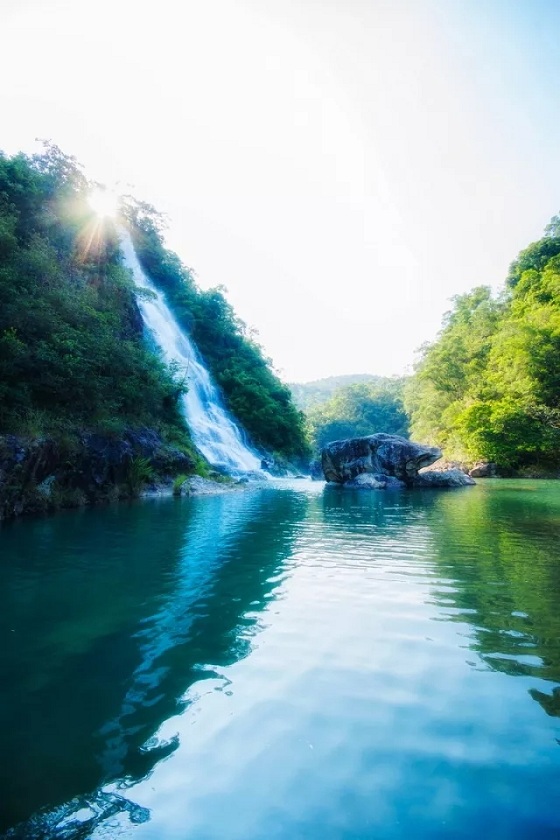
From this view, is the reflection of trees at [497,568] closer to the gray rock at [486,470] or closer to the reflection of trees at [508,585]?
the reflection of trees at [508,585]

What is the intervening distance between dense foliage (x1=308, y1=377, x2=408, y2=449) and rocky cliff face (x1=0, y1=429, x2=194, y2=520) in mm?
74888

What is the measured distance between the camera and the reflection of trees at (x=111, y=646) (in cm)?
250

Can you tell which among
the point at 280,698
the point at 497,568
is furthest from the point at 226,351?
the point at 280,698

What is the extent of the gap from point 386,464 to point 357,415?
74.0 meters

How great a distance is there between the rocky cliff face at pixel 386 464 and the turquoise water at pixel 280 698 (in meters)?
16.8

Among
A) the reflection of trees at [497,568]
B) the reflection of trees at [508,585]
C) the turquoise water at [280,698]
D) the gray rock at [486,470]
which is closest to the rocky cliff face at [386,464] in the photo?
the reflection of trees at [497,568]

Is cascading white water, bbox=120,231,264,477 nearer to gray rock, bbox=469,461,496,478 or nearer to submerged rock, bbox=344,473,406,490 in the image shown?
submerged rock, bbox=344,473,406,490

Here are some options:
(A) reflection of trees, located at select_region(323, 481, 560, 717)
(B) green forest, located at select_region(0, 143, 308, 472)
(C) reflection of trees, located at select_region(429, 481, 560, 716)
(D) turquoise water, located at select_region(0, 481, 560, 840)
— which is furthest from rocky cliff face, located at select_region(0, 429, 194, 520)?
(C) reflection of trees, located at select_region(429, 481, 560, 716)

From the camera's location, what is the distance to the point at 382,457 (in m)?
24.8

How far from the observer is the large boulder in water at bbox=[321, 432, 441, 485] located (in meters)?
24.3

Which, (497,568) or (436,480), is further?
(436,480)

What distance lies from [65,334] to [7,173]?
1080 centimetres

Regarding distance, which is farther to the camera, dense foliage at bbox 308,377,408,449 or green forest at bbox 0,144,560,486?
dense foliage at bbox 308,377,408,449

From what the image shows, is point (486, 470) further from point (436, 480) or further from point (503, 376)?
point (436, 480)
